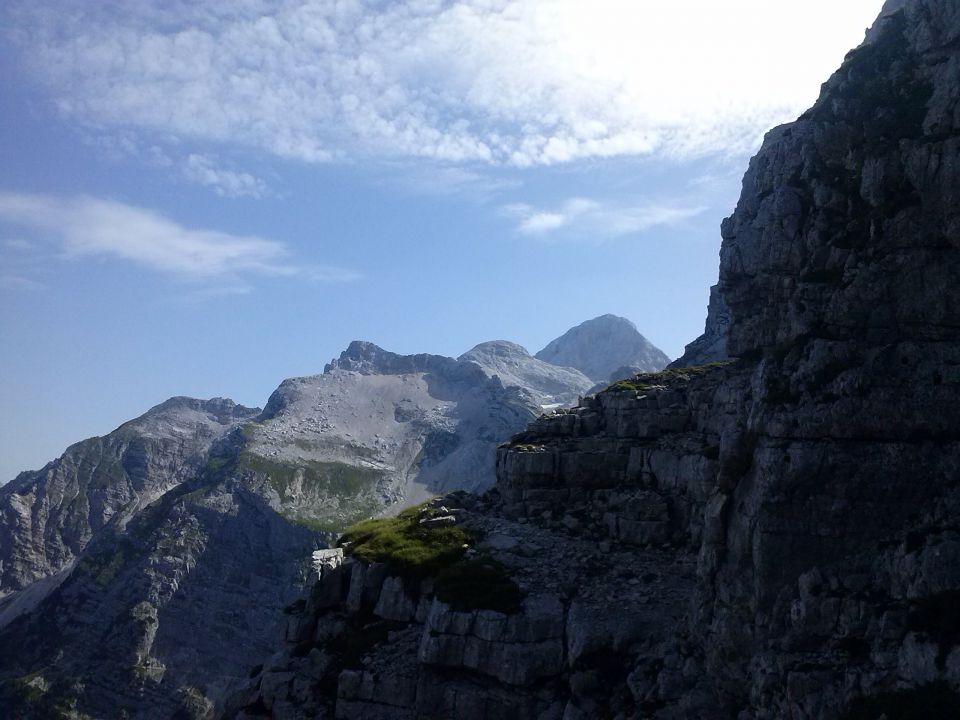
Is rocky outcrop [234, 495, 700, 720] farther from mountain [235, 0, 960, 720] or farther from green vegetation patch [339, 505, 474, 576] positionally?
green vegetation patch [339, 505, 474, 576]

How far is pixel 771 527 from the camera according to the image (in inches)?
1188

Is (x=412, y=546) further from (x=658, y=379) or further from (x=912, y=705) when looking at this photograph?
(x=912, y=705)

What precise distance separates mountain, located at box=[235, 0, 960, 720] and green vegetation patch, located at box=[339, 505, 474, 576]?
24 centimetres

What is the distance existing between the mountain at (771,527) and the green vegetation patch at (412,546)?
240 millimetres

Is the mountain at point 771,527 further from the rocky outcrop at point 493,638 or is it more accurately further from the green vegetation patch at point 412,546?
the green vegetation patch at point 412,546

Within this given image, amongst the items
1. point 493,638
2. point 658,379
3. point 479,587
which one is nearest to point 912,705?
point 493,638

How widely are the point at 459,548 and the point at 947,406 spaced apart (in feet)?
94.6

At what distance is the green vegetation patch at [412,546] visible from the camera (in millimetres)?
48562

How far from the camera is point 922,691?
23.6 meters

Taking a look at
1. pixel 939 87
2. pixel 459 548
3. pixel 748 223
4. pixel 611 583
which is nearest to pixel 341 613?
pixel 459 548

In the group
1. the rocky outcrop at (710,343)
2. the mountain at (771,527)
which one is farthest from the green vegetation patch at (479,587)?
the rocky outcrop at (710,343)

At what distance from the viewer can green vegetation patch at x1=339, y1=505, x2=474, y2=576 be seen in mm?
48562

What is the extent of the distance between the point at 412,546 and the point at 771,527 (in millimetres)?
26383

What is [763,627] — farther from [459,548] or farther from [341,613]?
[341,613]
